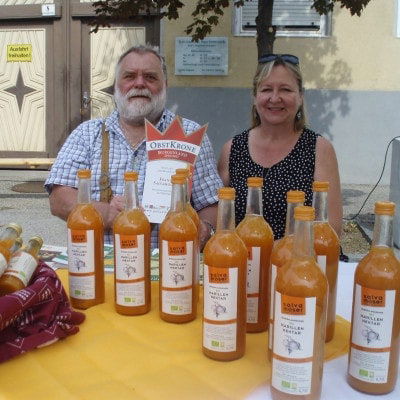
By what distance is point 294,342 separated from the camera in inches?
37.5

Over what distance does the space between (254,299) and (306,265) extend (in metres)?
0.34

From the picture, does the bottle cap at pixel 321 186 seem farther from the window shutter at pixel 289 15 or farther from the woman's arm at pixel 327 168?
the window shutter at pixel 289 15

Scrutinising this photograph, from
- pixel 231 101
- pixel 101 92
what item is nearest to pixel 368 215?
pixel 231 101

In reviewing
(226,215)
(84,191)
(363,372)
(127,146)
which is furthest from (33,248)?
(127,146)

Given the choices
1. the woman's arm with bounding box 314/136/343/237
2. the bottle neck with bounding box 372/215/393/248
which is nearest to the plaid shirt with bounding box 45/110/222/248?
the woman's arm with bounding box 314/136/343/237

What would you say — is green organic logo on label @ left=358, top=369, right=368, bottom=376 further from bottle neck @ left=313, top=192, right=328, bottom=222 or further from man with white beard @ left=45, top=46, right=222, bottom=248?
man with white beard @ left=45, top=46, right=222, bottom=248

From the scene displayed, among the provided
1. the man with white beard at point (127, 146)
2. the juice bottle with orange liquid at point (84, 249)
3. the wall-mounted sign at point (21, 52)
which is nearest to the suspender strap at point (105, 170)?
the man with white beard at point (127, 146)

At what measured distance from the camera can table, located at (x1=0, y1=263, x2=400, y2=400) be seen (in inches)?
41.2

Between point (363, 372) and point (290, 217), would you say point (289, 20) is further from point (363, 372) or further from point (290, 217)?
point (363, 372)

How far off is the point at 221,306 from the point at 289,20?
6.00m

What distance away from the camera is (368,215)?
5.60m

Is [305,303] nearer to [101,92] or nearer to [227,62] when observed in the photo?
[227,62]

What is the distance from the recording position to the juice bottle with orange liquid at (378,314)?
100 cm

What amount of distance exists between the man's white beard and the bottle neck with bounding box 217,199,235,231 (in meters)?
1.38
